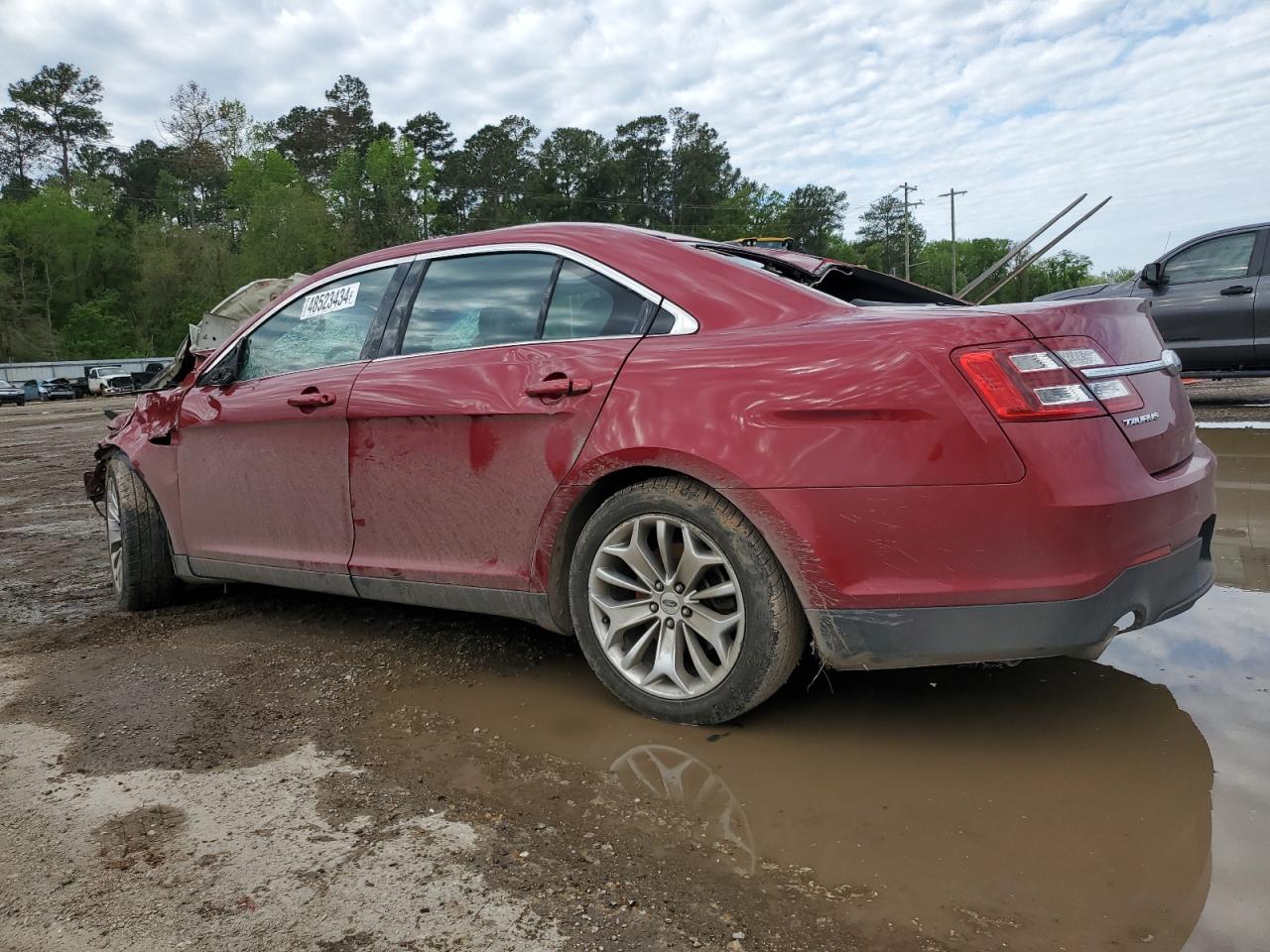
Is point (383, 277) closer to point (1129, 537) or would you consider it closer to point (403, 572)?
point (403, 572)

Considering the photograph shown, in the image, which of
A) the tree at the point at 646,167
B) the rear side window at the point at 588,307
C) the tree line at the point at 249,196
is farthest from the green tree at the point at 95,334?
the rear side window at the point at 588,307

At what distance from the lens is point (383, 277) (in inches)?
147

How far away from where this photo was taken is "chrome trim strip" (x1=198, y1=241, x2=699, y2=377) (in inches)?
112

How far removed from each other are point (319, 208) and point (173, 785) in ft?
257

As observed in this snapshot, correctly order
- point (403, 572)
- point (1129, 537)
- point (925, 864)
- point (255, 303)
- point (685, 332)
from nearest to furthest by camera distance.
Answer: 1. point (925, 864)
2. point (1129, 537)
3. point (685, 332)
4. point (403, 572)
5. point (255, 303)

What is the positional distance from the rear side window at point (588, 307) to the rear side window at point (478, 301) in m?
0.07

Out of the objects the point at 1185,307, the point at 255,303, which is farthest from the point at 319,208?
the point at 1185,307

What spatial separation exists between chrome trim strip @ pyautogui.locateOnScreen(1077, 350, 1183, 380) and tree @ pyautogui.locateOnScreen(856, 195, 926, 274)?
114296mm

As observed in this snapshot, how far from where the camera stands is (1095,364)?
2.46 meters

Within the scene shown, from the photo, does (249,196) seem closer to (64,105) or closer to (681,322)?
(64,105)

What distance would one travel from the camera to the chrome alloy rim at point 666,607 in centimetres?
269

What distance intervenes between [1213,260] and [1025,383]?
9.31m

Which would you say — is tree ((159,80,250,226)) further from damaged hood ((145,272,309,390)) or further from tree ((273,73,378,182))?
damaged hood ((145,272,309,390))

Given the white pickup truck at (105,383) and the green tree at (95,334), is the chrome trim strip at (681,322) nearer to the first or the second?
the white pickup truck at (105,383)
